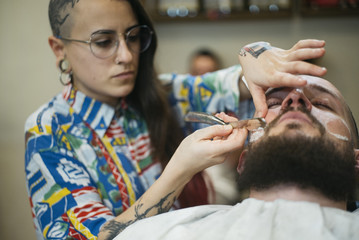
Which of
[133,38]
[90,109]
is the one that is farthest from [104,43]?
[90,109]

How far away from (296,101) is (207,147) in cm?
30

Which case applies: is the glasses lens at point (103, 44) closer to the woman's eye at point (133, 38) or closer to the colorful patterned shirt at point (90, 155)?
the woman's eye at point (133, 38)

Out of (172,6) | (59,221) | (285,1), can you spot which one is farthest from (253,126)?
(172,6)

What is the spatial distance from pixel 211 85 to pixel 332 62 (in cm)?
51

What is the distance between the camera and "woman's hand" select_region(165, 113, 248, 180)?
0.89 metres

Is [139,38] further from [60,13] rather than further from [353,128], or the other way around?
[353,128]

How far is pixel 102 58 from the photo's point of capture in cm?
125

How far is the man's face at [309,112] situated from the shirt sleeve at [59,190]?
0.59 meters

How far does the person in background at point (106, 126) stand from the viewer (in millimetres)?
1109

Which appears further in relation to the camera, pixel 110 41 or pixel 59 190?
pixel 110 41

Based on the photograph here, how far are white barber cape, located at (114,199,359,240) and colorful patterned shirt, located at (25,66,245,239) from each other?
0.75ft

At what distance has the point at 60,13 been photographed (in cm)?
124

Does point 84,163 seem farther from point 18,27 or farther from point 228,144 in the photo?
point 18,27

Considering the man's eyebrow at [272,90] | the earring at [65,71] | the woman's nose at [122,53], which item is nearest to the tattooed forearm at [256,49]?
the man's eyebrow at [272,90]
